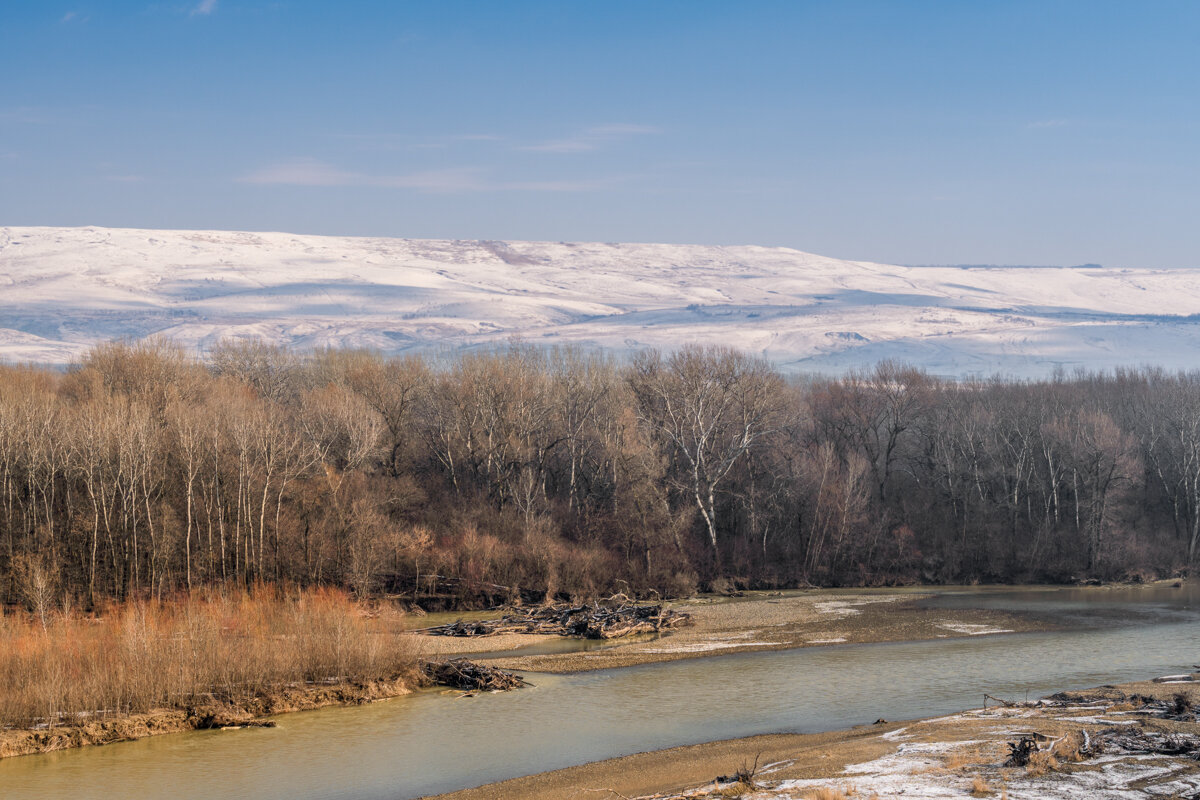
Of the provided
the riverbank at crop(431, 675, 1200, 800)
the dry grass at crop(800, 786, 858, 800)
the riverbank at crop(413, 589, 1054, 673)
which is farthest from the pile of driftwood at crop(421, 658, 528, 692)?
the dry grass at crop(800, 786, 858, 800)

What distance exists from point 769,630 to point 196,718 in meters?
25.9

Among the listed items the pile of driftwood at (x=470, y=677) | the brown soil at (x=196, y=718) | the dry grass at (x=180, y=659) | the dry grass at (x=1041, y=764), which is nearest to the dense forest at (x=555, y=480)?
the dry grass at (x=180, y=659)

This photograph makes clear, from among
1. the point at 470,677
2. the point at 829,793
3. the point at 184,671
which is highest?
the point at 829,793

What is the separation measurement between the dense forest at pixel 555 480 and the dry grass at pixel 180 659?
20.2 meters

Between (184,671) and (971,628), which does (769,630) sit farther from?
(184,671)

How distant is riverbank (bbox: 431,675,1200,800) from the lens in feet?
61.6

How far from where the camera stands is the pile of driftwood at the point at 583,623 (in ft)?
151

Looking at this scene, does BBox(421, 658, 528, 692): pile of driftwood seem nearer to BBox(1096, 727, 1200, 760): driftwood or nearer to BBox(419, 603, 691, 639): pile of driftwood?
BBox(419, 603, 691, 639): pile of driftwood

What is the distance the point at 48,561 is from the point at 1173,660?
49.8m

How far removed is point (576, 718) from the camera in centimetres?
2953

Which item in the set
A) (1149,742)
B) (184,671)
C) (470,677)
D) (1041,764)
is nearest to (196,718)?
(184,671)

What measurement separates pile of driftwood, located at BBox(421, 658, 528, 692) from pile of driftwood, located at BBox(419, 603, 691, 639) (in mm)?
10778

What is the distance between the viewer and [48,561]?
51750mm

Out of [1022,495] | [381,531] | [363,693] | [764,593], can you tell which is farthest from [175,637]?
[1022,495]
